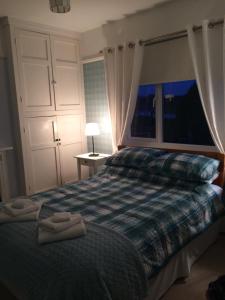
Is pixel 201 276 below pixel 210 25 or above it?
below

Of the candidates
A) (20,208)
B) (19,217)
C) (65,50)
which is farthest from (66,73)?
(19,217)

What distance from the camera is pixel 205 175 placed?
2.54 metres

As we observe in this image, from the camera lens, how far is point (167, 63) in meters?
3.16

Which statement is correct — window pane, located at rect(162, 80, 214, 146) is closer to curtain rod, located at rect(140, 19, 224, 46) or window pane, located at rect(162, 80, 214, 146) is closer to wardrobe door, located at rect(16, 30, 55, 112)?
curtain rod, located at rect(140, 19, 224, 46)

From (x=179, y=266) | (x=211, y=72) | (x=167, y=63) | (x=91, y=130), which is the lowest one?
→ (x=179, y=266)

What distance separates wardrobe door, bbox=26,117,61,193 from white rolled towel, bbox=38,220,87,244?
2.04m

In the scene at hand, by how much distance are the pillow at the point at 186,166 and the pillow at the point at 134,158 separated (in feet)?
0.33

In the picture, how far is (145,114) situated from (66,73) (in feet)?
4.52

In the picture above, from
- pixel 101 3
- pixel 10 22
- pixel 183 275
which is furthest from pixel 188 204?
pixel 10 22

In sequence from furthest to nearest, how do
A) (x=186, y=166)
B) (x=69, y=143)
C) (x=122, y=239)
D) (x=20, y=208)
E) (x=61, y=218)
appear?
1. (x=69, y=143)
2. (x=186, y=166)
3. (x=20, y=208)
4. (x=61, y=218)
5. (x=122, y=239)

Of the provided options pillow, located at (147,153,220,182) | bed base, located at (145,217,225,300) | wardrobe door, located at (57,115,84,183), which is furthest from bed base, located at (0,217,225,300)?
wardrobe door, located at (57,115,84,183)

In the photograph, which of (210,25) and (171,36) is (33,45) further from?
(210,25)

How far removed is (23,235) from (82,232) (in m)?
0.41

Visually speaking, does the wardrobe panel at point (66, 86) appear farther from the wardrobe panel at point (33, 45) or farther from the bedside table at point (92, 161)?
the bedside table at point (92, 161)
